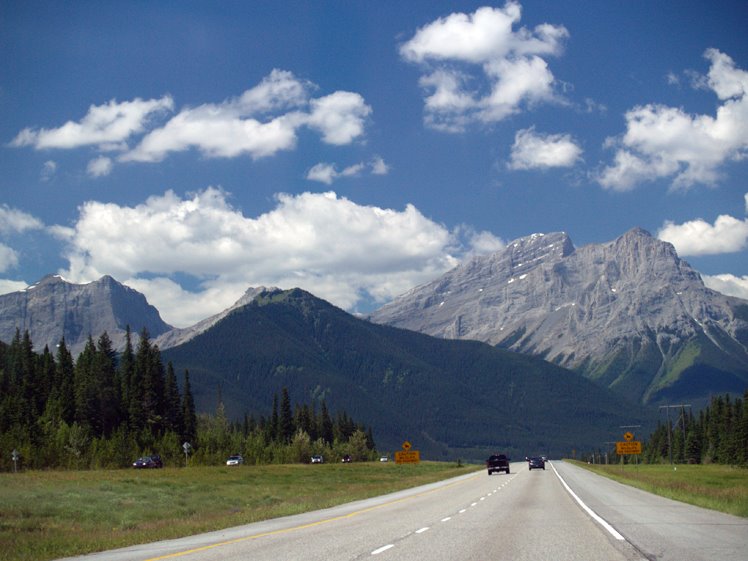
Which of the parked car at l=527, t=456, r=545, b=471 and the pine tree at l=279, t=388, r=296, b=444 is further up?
the pine tree at l=279, t=388, r=296, b=444

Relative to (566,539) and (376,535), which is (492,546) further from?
(376,535)

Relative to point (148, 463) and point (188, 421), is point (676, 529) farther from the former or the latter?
point (188, 421)

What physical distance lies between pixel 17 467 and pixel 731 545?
254ft

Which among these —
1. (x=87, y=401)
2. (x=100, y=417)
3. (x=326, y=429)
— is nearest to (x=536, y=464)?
(x=100, y=417)

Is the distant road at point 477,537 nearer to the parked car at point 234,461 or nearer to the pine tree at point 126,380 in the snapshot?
the parked car at point 234,461

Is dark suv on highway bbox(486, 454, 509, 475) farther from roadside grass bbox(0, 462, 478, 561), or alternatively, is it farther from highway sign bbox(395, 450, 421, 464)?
roadside grass bbox(0, 462, 478, 561)

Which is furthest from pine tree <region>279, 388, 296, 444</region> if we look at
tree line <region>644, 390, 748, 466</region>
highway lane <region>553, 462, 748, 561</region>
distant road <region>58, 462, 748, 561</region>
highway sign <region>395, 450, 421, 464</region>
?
distant road <region>58, 462, 748, 561</region>

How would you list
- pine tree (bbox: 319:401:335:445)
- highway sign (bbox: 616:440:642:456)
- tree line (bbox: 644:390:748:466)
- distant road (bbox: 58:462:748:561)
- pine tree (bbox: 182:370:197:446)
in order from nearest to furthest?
distant road (bbox: 58:462:748:561) → highway sign (bbox: 616:440:642:456) → tree line (bbox: 644:390:748:466) → pine tree (bbox: 182:370:197:446) → pine tree (bbox: 319:401:335:445)

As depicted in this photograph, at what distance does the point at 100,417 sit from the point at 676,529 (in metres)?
98.0

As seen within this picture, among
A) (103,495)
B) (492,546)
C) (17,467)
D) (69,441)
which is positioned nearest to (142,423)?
(69,441)

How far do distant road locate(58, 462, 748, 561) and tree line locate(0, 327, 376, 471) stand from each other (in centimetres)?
6512

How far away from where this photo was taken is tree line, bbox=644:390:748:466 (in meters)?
121

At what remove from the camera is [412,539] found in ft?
66.4

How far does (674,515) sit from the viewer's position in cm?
2731
